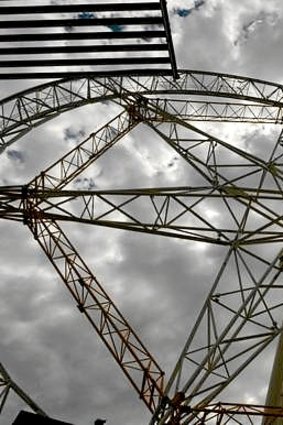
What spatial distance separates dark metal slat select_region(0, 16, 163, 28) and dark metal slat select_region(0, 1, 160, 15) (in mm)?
236

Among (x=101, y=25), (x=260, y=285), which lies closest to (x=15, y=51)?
(x=101, y=25)

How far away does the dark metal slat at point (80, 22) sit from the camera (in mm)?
13203

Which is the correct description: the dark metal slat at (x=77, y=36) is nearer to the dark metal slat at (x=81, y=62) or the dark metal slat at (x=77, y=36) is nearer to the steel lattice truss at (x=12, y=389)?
the dark metal slat at (x=81, y=62)

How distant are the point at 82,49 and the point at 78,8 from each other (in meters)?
1.67

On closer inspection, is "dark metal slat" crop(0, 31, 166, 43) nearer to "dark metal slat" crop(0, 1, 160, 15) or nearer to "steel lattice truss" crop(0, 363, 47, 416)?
"dark metal slat" crop(0, 1, 160, 15)

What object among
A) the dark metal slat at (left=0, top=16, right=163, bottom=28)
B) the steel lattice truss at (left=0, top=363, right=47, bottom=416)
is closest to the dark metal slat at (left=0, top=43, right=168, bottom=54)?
the dark metal slat at (left=0, top=16, right=163, bottom=28)

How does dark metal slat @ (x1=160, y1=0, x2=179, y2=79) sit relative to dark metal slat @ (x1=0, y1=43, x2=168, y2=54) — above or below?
above

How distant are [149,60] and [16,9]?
390cm

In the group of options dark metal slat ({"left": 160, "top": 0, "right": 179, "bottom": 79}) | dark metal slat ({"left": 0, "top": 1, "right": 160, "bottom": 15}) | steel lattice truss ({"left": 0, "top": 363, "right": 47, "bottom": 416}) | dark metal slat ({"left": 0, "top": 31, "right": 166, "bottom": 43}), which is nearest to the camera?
dark metal slat ({"left": 0, "top": 1, "right": 160, "bottom": 15})

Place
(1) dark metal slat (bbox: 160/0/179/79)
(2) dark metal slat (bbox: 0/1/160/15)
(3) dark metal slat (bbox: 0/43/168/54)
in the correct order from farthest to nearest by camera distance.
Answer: (3) dark metal slat (bbox: 0/43/168/54) → (1) dark metal slat (bbox: 160/0/179/79) → (2) dark metal slat (bbox: 0/1/160/15)

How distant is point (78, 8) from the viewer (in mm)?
13289

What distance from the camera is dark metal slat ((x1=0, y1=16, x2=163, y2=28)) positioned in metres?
13.2

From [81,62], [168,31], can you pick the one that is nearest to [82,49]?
[81,62]

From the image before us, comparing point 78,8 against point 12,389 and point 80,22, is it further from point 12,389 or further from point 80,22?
point 12,389
